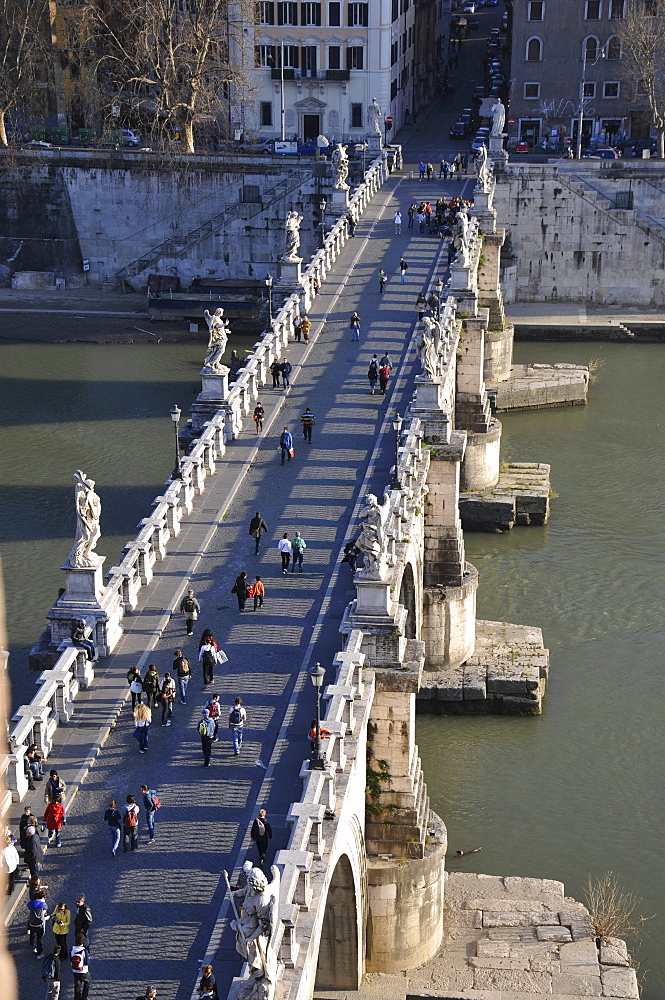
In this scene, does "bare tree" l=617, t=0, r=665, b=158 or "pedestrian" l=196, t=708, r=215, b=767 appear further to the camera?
"bare tree" l=617, t=0, r=665, b=158

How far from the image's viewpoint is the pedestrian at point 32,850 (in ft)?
69.4

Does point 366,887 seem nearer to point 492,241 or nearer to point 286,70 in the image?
point 492,241

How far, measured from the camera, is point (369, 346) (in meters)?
47.7

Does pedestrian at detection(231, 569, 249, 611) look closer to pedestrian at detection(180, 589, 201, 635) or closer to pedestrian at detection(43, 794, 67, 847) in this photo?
pedestrian at detection(180, 589, 201, 635)

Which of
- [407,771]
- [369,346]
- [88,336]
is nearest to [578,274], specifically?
[88,336]

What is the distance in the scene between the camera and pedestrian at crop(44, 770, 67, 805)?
73.5 feet

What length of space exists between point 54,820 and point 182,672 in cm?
442

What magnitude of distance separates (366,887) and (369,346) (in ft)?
77.8

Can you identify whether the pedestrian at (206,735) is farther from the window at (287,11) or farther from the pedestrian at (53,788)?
the window at (287,11)

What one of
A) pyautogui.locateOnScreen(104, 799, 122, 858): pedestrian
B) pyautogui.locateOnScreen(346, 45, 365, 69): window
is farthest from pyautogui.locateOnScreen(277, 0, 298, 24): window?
pyautogui.locateOnScreen(104, 799, 122, 858): pedestrian

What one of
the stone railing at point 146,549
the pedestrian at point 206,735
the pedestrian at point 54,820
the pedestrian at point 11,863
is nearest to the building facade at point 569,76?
the stone railing at point 146,549

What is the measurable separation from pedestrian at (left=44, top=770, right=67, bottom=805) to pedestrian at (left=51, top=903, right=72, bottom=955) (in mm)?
2731

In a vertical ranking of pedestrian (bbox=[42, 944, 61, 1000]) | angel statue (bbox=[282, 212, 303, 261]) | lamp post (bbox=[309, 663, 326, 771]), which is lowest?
pedestrian (bbox=[42, 944, 61, 1000])

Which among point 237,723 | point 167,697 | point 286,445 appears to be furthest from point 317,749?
point 286,445
